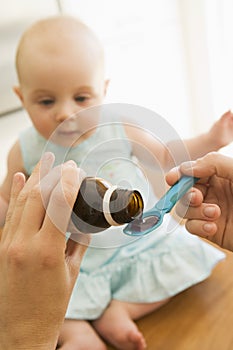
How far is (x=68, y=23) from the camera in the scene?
0.90 meters

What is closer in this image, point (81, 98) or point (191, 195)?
point (191, 195)

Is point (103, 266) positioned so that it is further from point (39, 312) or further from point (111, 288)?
point (39, 312)

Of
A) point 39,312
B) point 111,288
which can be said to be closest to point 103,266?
point 111,288

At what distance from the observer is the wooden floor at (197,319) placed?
2.27 feet

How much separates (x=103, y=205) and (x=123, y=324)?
0.41m

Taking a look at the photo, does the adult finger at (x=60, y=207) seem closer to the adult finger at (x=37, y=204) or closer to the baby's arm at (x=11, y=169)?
the adult finger at (x=37, y=204)

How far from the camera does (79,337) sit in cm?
76

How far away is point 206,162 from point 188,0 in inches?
46.2

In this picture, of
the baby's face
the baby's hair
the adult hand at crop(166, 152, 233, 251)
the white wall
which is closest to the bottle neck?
the adult hand at crop(166, 152, 233, 251)

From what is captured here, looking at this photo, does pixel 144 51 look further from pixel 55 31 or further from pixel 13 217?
pixel 13 217

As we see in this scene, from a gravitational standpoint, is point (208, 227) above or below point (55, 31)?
below

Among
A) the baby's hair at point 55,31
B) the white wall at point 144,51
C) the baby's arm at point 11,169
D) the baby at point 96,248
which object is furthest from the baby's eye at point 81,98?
the white wall at point 144,51

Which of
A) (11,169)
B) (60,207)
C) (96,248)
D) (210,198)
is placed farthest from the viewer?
(11,169)

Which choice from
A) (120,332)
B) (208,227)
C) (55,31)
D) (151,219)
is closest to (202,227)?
(208,227)
